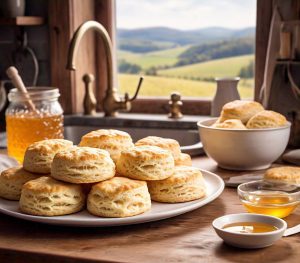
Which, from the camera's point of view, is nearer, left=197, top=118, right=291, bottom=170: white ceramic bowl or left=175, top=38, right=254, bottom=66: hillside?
left=197, top=118, right=291, bottom=170: white ceramic bowl

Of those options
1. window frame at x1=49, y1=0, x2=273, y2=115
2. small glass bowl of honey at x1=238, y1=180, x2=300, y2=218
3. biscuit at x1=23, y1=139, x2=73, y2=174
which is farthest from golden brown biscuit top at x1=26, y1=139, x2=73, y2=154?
window frame at x1=49, y1=0, x2=273, y2=115

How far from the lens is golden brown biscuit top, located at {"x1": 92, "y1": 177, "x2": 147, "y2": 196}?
109 cm

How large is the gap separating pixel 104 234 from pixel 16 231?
0.17 meters

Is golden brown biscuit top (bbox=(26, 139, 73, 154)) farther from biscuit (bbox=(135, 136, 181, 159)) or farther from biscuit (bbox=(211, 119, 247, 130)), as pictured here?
biscuit (bbox=(211, 119, 247, 130))

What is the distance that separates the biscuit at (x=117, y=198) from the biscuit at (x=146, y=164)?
3cm

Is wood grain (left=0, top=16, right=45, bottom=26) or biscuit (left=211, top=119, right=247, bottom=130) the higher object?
wood grain (left=0, top=16, right=45, bottom=26)

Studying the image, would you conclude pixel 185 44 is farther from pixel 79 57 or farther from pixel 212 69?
pixel 79 57

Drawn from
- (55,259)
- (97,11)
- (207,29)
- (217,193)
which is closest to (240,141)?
(217,193)

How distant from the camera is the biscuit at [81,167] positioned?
113cm

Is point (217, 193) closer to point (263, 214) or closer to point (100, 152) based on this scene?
point (263, 214)

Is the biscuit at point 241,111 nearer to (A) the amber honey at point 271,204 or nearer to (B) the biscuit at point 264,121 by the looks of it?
(B) the biscuit at point 264,121

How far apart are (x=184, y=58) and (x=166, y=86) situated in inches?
5.5

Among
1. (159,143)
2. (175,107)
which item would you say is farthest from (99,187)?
(175,107)

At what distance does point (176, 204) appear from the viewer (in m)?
1.19
